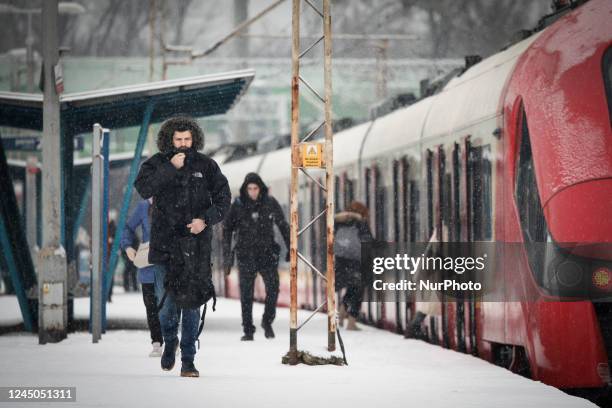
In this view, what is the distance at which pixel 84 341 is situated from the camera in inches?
525

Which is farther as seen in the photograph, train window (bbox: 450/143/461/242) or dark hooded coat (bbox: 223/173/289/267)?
dark hooded coat (bbox: 223/173/289/267)

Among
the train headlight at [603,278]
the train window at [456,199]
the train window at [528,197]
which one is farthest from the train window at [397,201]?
the train headlight at [603,278]

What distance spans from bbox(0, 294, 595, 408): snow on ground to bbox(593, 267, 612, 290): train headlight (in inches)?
30.3

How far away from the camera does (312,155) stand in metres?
11.3

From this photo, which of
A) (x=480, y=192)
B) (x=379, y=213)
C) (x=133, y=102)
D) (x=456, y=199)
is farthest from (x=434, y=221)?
(x=133, y=102)

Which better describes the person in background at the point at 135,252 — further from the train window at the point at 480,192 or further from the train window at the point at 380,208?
the train window at the point at 380,208

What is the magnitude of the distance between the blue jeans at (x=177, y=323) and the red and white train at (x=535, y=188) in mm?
2342

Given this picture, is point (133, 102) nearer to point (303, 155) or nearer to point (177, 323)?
point (303, 155)

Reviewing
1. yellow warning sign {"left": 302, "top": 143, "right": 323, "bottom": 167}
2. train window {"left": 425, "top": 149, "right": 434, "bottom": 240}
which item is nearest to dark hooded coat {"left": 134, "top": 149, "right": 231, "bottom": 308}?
yellow warning sign {"left": 302, "top": 143, "right": 323, "bottom": 167}

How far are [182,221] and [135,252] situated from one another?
2.05 m

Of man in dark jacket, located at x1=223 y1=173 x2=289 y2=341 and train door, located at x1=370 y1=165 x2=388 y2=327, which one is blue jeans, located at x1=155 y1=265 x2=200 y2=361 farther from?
train door, located at x1=370 y1=165 x2=388 y2=327

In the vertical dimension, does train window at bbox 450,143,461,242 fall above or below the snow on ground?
above

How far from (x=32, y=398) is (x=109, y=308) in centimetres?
1286

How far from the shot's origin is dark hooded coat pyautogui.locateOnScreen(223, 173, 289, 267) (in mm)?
14664
